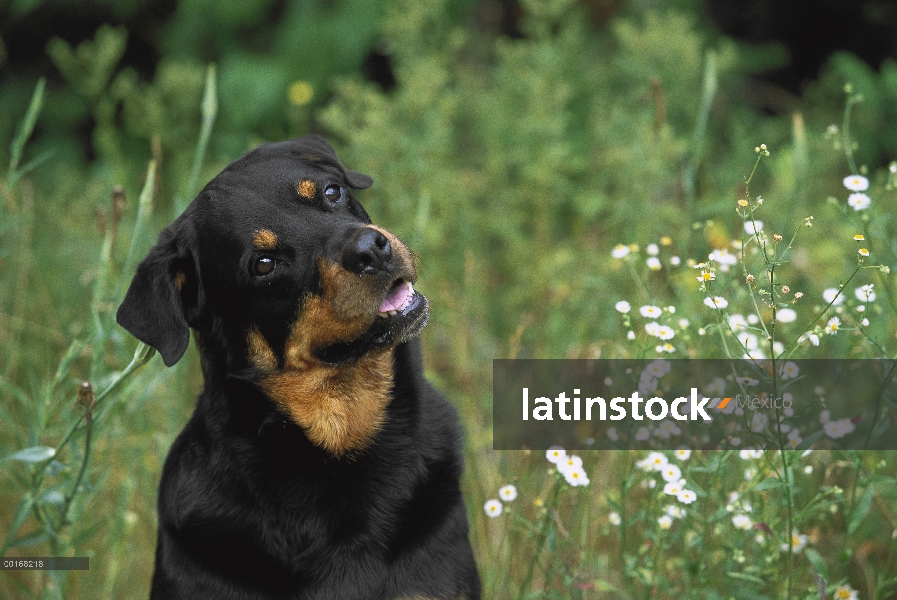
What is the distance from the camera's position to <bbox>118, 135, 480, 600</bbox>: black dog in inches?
88.7

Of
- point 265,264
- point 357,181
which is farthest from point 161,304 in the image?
point 357,181

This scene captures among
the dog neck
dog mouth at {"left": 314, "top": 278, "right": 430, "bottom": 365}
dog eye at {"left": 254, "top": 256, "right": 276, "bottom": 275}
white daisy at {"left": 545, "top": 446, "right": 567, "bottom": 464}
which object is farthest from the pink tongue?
white daisy at {"left": 545, "top": 446, "right": 567, "bottom": 464}

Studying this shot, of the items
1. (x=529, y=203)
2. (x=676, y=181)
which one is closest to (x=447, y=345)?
(x=529, y=203)

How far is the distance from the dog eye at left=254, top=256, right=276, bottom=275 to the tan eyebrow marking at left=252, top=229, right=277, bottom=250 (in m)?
0.03

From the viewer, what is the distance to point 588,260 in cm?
424

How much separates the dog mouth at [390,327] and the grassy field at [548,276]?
506 millimetres

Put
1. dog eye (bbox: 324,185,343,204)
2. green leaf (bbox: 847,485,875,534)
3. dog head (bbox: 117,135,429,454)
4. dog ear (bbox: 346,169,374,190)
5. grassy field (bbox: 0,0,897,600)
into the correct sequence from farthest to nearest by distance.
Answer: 1. dog ear (bbox: 346,169,374,190)
2. dog eye (bbox: 324,185,343,204)
3. grassy field (bbox: 0,0,897,600)
4. dog head (bbox: 117,135,429,454)
5. green leaf (bbox: 847,485,875,534)

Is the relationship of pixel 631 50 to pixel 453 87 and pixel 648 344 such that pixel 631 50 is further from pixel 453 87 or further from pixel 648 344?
pixel 648 344

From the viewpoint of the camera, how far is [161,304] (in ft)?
7.68

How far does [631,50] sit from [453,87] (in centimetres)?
110

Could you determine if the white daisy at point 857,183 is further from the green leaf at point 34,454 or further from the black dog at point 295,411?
the green leaf at point 34,454

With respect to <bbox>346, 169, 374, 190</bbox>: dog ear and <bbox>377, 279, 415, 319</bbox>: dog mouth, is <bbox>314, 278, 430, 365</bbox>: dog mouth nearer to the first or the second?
<bbox>377, 279, 415, 319</bbox>: dog mouth

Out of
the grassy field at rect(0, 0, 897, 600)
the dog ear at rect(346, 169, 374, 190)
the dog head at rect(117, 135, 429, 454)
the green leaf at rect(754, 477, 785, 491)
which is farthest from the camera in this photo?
the dog ear at rect(346, 169, 374, 190)

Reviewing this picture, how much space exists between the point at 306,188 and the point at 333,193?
0.12m
